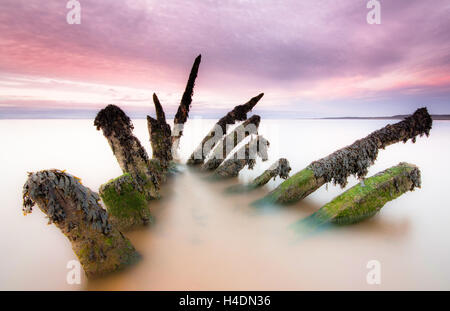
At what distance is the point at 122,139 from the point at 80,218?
2.66 metres

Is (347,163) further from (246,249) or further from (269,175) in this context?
(246,249)

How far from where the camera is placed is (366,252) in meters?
4.47

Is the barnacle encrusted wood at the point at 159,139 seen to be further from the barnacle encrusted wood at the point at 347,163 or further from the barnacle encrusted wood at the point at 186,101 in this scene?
the barnacle encrusted wood at the point at 347,163

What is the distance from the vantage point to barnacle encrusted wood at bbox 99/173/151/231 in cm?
447

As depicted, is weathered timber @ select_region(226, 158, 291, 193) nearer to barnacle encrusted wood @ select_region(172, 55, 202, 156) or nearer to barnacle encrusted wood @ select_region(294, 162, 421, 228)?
barnacle encrusted wood @ select_region(294, 162, 421, 228)

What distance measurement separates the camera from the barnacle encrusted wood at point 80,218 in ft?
9.37

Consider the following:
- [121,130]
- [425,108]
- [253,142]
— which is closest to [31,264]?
[121,130]

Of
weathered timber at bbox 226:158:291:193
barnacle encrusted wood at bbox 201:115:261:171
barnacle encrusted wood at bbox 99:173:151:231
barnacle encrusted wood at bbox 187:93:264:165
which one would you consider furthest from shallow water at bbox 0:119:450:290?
barnacle encrusted wood at bbox 187:93:264:165

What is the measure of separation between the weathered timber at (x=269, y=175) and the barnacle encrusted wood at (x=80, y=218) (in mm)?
5034

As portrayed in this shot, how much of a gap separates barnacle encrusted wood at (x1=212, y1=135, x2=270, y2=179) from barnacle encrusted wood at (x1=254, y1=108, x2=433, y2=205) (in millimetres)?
2770

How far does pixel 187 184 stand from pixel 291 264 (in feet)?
19.1

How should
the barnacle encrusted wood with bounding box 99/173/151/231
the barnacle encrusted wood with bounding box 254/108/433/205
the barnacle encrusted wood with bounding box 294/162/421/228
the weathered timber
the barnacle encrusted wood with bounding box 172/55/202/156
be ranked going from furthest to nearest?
1. the barnacle encrusted wood with bounding box 172/55/202/156
2. the weathered timber
3. the barnacle encrusted wood with bounding box 254/108/433/205
4. the barnacle encrusted wood with bounding box 294/162/421/228
5. the barnacle encrusted wood with bounding box 99/173/151/231

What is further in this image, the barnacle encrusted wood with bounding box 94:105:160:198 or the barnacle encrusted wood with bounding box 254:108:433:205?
the barnacle encrusted wood with bounding box 254:108:433:205
